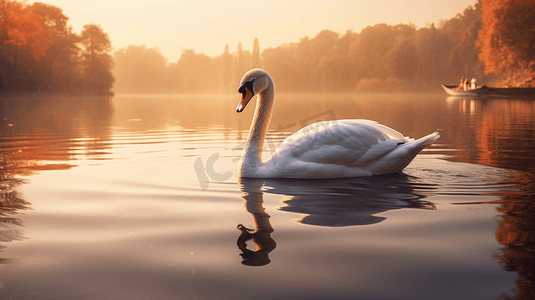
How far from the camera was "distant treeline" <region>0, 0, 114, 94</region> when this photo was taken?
5578 centimetres

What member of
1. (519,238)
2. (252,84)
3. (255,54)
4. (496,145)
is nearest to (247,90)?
(252,84)

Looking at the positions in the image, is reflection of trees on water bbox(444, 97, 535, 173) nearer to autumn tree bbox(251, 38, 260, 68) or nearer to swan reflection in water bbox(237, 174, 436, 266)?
swan reflection in water bbox(237, 174, 436, 266)

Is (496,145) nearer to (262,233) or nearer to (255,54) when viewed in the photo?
(262,233)

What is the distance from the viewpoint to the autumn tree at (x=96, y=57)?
7619 centimetres

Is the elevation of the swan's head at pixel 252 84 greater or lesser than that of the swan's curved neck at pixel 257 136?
greater

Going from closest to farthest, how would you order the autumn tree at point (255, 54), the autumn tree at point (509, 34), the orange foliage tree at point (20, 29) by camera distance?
the autumn tree at point (509, 34) → the orange foliage tree at point (20, 29) → the autumn tree at point (255, 54)

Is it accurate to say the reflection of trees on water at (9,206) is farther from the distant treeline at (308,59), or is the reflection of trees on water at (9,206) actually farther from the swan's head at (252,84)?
the distant treeline at (308,59)

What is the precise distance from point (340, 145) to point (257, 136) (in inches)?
49.9

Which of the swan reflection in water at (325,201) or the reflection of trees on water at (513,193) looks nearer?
the reflection of trees on water at (513,193)

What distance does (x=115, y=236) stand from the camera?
A: 3793 millimetres

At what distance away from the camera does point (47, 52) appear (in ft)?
221

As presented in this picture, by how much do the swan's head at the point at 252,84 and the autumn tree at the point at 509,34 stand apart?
2150 inches

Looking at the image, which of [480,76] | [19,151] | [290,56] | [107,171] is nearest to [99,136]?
[19,151]

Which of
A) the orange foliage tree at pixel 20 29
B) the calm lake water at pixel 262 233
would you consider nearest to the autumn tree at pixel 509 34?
the calm lake water at pixel 262 233
